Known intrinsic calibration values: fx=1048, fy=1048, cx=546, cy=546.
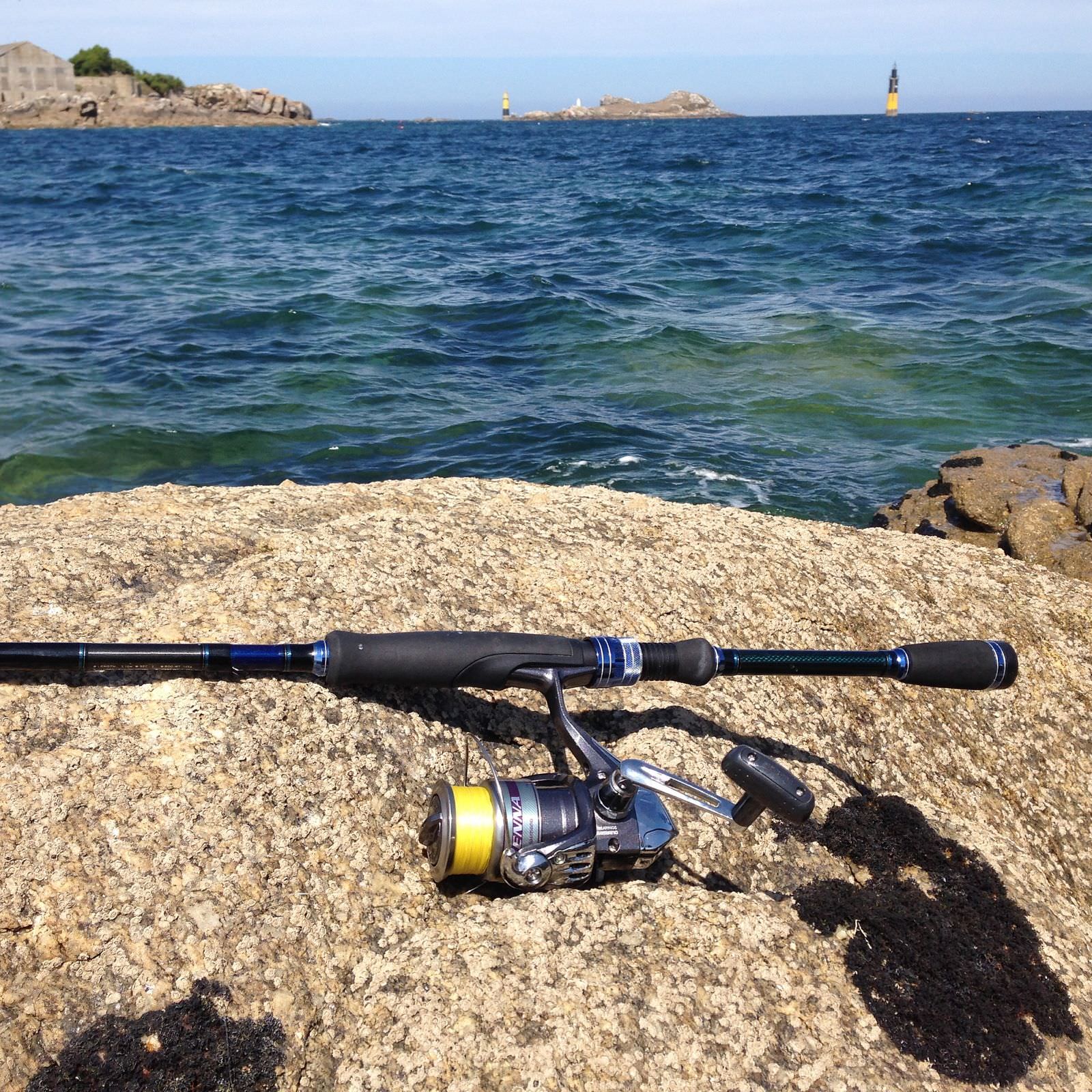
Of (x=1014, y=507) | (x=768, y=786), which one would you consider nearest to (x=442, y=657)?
(x=768, y=786)

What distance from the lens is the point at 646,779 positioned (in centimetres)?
255

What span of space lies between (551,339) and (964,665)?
12.5 m

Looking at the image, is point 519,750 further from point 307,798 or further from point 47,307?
point 47,307

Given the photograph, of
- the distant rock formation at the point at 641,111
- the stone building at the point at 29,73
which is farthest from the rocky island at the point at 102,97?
the distant rock formation at the point at 641,111

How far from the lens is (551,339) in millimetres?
15039

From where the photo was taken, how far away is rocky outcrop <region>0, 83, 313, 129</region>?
95375 mm

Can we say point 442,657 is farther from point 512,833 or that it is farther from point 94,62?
point 94,62

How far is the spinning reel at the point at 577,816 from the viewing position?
247 cm

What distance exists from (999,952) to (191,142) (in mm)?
78308

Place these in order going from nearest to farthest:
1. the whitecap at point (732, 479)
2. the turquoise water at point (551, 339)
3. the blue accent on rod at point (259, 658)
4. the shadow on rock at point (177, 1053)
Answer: the shadow on rock at point (177, 1053), the blue accent on rod at point (259, 658), the whitecap at point (732, 479), the turquoise water at point (551, 339)

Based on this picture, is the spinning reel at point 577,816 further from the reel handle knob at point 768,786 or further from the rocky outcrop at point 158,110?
the rocky outcrop at point 158,110

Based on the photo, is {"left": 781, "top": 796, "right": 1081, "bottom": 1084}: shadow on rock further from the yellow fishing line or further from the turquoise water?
the turquoise water

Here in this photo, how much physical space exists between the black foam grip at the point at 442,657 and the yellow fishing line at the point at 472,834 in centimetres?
40

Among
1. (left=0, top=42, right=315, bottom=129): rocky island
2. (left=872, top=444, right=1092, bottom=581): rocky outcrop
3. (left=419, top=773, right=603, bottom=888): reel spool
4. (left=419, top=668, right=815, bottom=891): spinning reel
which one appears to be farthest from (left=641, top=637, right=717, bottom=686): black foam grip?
(left=0, top=42, right=315, bottom=129): rocky island
